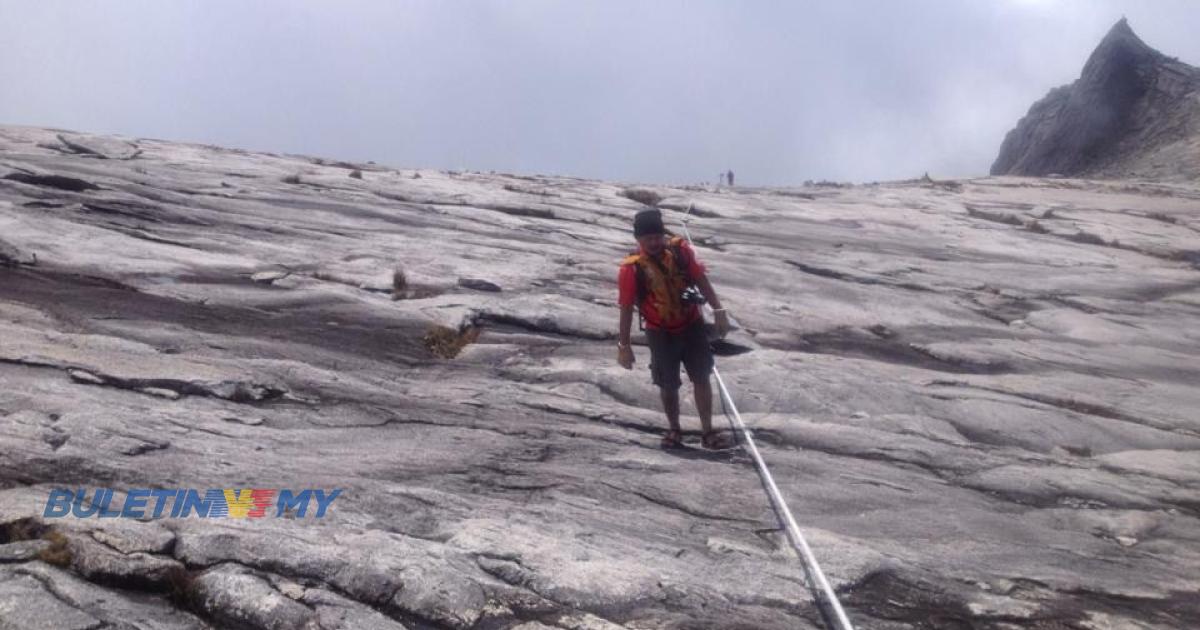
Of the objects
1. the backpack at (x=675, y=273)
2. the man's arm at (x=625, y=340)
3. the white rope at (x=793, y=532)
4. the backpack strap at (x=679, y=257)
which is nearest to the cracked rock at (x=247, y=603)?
the white rope at (x=793, y=532)

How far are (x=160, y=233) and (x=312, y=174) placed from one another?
26.4 ft

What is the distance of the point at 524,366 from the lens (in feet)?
40.4

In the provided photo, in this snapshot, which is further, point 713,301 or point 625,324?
point 625,324

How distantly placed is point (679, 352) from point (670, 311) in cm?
45

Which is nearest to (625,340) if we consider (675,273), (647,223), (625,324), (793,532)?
(625,324)

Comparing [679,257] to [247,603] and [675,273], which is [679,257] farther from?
[247,603]

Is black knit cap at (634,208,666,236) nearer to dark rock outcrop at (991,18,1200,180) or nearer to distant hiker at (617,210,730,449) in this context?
distant hiker at (617,210,730,449)

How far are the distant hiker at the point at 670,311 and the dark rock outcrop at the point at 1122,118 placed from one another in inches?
1321

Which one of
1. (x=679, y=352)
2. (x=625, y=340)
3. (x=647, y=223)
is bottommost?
(x=679, y=352)

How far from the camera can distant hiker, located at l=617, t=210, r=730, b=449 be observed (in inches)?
376

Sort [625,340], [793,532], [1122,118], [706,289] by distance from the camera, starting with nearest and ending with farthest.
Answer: [793,532]
[706,289]
[625,340]
[1122,118]

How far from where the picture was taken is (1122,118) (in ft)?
140

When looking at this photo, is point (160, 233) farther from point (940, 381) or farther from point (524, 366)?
point (940, 381)

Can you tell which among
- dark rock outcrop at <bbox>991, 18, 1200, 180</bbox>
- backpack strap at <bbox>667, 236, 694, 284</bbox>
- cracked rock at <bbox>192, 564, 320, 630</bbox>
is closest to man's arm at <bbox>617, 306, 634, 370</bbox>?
backpack strap at <bbox>667, 236, 694, 284</bbox>
